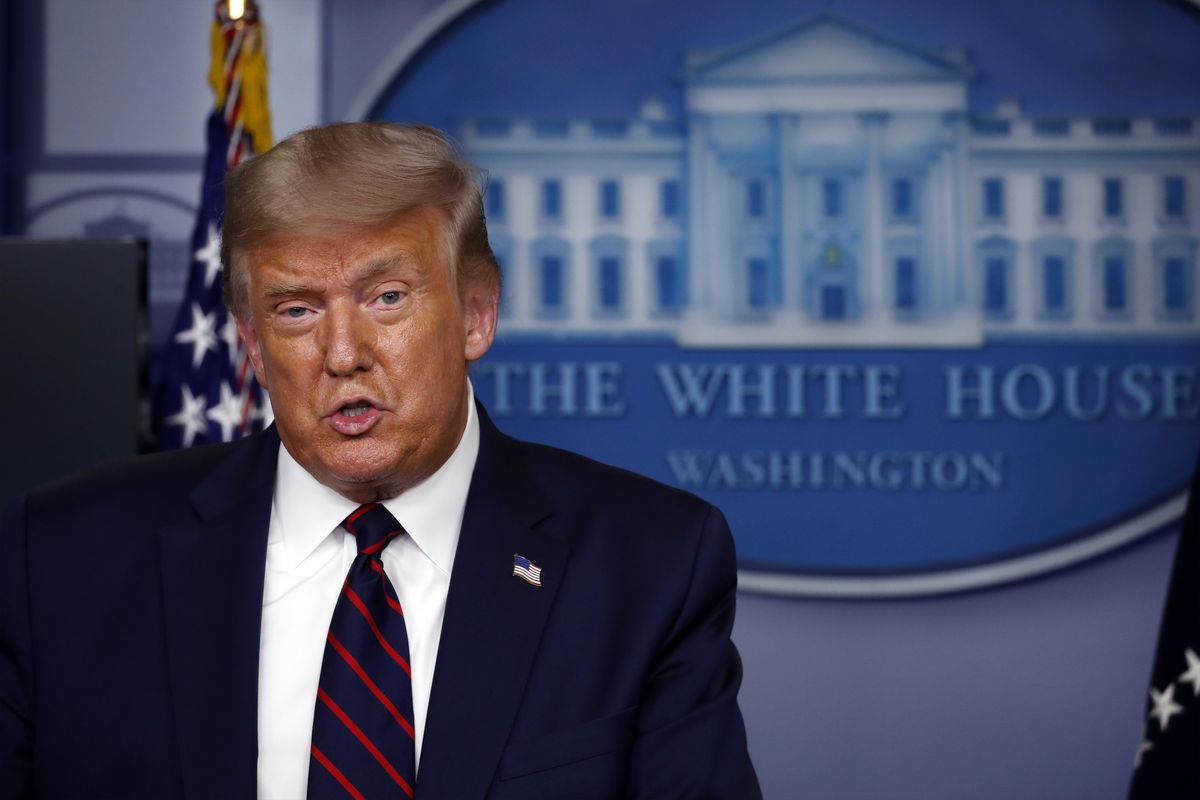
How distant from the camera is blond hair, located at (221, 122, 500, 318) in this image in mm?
1310

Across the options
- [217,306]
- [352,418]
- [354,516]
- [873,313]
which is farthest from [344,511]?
[873,313]

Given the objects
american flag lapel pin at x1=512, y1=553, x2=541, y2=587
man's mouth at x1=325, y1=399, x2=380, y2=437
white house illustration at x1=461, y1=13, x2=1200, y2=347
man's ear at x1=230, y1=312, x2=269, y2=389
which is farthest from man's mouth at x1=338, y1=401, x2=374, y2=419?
white house illustration at x1=461, y1=13, x2=1200, y2=347

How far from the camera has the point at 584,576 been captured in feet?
4.61

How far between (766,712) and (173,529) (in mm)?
1918

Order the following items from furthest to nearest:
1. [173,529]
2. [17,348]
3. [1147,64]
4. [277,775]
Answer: [1147,64], [17,348], [173,529], [277,775]

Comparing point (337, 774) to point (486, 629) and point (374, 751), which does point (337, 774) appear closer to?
point (374, 751)

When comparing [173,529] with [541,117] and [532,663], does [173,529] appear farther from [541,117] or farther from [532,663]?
[541,117]

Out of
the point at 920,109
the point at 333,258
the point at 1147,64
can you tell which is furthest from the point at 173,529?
the point at 1147,64

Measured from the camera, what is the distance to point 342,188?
1310 millimetres

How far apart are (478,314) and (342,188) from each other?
0.79ft

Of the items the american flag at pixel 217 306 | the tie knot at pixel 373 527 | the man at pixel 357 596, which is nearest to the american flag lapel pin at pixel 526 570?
the man at pixel 357 596

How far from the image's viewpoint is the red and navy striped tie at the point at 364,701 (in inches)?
49.8

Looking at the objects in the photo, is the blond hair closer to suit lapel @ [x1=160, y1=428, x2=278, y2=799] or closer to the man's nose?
the man's nose

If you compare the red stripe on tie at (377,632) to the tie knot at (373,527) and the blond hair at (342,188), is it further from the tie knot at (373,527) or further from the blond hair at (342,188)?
the blond hair at (342,188)
